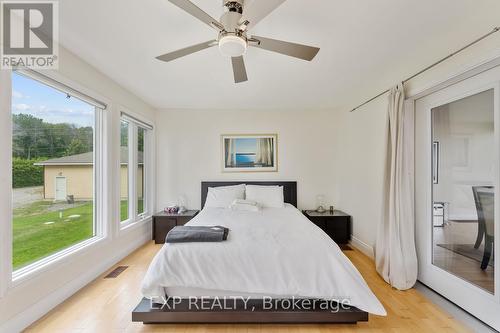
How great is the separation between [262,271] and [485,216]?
1942 millimetres

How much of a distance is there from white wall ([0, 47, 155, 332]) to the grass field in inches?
7.1

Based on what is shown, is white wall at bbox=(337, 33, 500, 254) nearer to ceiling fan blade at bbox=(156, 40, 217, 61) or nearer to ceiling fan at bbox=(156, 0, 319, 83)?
ceiling fan at bbox=(156, 0, 319, 83)

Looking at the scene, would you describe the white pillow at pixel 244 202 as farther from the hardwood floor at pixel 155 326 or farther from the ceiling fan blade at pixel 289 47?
the ceiling fan blade at pixel 289 47

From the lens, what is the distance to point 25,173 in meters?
2.12

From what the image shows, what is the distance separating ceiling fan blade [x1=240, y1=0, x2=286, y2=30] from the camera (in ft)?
4.57

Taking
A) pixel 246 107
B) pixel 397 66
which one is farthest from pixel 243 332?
pixel 246 107

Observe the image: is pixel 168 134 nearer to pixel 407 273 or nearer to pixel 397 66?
pixel 397 66

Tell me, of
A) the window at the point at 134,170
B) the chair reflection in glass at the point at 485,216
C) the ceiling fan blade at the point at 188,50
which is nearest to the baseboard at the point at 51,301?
the window at the point at 134,170

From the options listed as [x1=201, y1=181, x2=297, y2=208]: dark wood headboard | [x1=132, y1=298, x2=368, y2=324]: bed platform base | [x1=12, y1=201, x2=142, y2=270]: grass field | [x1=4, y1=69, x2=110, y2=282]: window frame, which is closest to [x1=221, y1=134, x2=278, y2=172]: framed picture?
[x1=201, y1=181, x2=297, y2=208]: dark wood headboard

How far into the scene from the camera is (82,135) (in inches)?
113

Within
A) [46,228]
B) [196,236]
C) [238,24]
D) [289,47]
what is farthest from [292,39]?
[46,228]

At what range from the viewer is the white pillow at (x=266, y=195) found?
3.96 m

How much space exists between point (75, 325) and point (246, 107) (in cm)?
372

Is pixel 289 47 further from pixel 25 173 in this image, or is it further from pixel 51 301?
pixel 51 301
